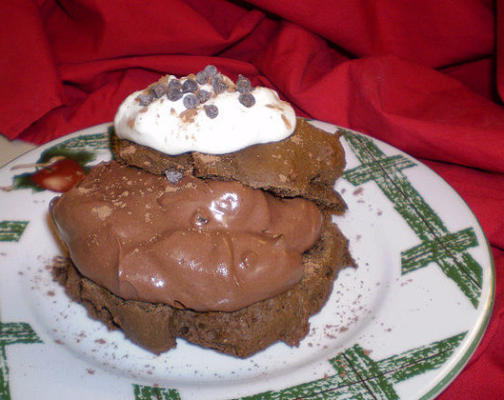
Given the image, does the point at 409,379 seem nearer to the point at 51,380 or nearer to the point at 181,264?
the point at 181,264

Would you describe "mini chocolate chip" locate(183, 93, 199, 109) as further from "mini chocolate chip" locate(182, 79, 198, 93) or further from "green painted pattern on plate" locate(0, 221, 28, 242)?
"green painted pattern on plate" locate(0, 221, 28, 242)

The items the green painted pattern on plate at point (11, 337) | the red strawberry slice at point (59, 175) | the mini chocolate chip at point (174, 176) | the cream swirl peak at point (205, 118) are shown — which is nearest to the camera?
the green painted pattern on plate at point (11, 337)

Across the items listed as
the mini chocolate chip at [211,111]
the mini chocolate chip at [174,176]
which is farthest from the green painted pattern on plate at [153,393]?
the mini chocolate chip at [211,111]

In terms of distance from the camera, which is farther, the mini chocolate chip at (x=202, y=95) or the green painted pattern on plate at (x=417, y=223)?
the green painted pattern on plate at (x=417, y=223)

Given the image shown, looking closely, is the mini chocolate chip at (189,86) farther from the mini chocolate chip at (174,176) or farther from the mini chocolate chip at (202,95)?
the mini chocolate chip at (174,176)

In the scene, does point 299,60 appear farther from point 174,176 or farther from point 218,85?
point 174,176
